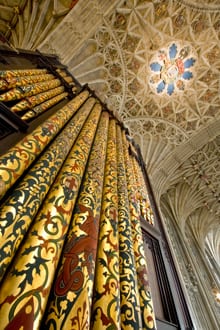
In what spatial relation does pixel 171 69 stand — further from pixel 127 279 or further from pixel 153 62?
pixel 127 279

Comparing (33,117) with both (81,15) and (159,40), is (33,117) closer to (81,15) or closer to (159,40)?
(81,15)

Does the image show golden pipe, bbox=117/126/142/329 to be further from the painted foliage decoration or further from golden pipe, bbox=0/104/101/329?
golden pipe, bbox=0/104/101/329

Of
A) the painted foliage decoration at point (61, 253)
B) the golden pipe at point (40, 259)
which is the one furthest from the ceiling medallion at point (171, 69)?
the golden pipe at point (40, 259)

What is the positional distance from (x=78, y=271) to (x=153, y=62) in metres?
8.66

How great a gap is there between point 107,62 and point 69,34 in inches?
93.8

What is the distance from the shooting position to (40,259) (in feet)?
2.03

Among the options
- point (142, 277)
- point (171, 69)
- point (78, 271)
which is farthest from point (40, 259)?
point (171, 69)

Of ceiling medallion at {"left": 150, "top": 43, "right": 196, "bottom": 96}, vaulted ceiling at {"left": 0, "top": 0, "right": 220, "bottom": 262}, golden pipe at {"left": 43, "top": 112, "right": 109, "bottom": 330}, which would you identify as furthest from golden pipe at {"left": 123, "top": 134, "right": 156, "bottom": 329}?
ceiling medallion at {"left": 150, "top": 43, "right": 196, "bottom": 96}

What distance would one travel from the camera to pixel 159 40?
7316 mm

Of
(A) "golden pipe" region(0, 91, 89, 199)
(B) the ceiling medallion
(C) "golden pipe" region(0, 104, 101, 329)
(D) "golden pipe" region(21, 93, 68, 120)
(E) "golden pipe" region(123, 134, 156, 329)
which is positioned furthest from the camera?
(B) the ceiling medallion

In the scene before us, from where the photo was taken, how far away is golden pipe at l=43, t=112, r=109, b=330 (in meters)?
0.56

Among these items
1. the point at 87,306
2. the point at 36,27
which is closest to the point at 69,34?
the point at 36,27

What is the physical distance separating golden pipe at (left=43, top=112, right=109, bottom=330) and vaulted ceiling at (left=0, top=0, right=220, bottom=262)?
491 cm

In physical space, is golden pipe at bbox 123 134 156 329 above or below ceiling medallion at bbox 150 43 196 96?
below
